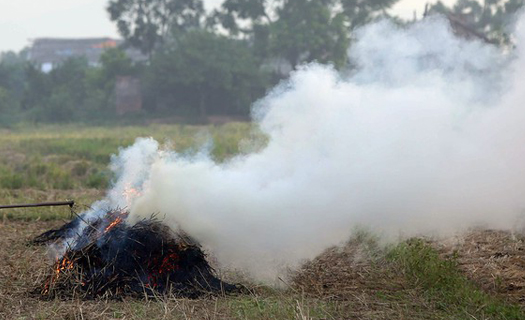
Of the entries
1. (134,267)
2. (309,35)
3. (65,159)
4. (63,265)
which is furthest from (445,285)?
(309,35)

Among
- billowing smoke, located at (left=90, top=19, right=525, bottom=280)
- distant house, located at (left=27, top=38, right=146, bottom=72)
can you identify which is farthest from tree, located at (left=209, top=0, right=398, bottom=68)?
distant house, located at (left=27, top=38, right=146, bottom=72)

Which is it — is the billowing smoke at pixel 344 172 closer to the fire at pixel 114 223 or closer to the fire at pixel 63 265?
the fire at pixel 114 223

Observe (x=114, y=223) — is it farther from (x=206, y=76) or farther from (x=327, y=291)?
(x=206, y=76)

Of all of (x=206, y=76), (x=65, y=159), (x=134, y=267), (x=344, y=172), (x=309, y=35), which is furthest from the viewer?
(x=206, y=76)

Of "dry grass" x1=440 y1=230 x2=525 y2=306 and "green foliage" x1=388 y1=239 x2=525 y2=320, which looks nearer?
"green foliage" x1=388 y1=239 x2=525 y2=320

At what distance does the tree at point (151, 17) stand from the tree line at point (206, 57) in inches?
2.9

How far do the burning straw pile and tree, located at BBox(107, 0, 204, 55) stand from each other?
46.6 meters

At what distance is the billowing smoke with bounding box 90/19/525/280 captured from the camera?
816 centimetres

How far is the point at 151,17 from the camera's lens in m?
54.9

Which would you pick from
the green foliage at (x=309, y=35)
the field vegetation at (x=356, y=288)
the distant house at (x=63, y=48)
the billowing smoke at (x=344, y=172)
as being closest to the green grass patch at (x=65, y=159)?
the billowing smoke at (x=344, y=172)

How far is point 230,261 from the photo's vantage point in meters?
8.48

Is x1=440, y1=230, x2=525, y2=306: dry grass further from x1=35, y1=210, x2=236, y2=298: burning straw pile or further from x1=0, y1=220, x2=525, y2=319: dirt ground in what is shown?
x1=35, y1=210, x2=236, y2=298: burning straw pile

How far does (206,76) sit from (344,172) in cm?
3861

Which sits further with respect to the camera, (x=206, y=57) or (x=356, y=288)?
(x=206, y=57)
